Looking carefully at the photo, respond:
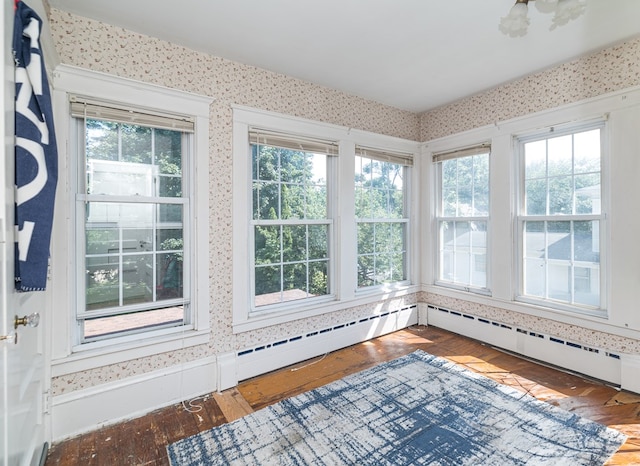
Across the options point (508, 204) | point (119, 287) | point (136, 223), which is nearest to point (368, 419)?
point (119, 287)

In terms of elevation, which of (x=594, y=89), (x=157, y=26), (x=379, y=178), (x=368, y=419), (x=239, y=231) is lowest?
(x=368, y=419)

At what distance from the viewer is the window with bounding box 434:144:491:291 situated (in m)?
3.60

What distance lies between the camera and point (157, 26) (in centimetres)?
223

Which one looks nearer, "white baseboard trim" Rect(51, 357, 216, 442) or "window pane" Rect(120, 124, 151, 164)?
"white baseboard trim" Rect(51, 357, 216, 442)

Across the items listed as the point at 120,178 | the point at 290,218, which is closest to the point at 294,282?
the point at 290,218

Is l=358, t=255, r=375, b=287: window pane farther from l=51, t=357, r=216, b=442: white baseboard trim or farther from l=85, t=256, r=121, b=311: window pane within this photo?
l=85, t=256, r=121, b=311: window pane

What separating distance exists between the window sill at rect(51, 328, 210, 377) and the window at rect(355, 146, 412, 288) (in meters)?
1.92

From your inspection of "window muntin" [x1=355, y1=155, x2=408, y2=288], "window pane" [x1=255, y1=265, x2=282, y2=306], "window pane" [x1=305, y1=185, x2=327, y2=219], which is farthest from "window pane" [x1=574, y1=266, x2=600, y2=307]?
Answer: "window pane" [x1=255, y1=265, x2=282, y2=306]

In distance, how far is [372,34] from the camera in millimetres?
2348

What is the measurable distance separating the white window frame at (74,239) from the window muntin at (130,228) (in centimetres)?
8

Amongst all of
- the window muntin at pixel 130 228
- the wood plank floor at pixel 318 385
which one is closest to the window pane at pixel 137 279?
the window muntin at pixel 130 228

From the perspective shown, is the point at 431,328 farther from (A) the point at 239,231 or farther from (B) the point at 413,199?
(A) the point at 239,231

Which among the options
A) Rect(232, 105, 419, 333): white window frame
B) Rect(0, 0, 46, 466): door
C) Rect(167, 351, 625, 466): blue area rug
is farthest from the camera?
Rect(232, 105, 419, 333): white window frame

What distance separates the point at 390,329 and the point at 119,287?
2939 mm
